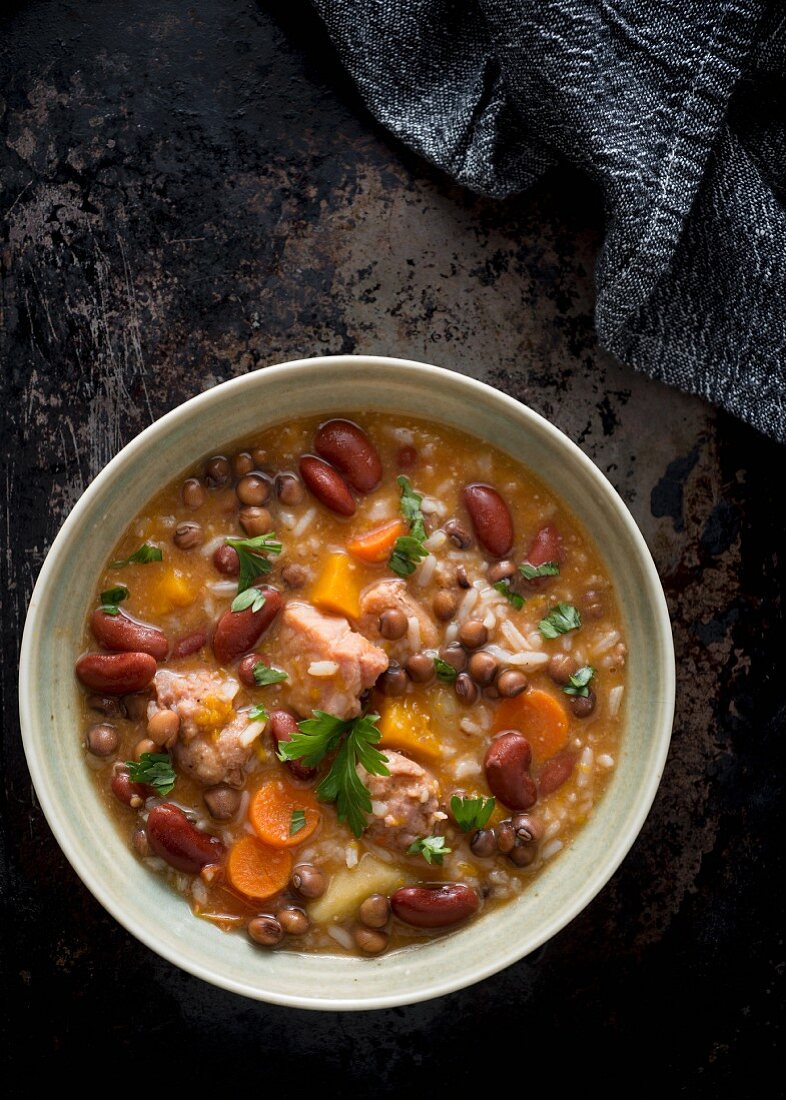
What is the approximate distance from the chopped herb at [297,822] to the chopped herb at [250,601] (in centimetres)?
66

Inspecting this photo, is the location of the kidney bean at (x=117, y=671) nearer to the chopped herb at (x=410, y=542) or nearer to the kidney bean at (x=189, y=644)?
the kidney bean at (x=189, y=644)

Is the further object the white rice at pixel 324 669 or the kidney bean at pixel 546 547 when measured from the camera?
the kidney bean at pixel 546 547

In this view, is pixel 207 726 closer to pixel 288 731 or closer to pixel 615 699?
pixel 288 731

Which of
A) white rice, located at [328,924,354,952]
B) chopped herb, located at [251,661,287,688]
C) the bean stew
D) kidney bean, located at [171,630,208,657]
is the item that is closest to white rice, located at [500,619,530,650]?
the bean stew

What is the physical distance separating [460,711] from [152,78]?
8.11ft

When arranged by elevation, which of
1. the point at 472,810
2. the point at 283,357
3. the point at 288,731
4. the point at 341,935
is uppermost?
the point at 283,357

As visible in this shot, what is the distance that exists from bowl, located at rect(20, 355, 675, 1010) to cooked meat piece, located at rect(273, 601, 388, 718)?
658 millimetres

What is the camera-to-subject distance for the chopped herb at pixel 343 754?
280cm

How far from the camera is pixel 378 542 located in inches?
117

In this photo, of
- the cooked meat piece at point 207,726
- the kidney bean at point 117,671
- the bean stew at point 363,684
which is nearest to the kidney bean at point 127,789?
the bean stew at point 363,684

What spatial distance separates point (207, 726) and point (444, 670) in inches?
30.4

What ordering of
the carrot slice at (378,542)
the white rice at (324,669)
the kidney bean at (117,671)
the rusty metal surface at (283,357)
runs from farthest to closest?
the rusty metal surface at (283,357) < the carrot slice at (378,542) < the kidney bean at (117,671) < the white rice at (324,669)

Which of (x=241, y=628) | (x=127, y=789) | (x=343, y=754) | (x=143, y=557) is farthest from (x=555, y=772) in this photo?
(x=143, y=557)

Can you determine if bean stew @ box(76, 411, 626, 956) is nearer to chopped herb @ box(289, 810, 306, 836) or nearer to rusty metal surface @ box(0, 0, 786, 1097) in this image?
chopped herb @ box(289, 810, 306, 836)
